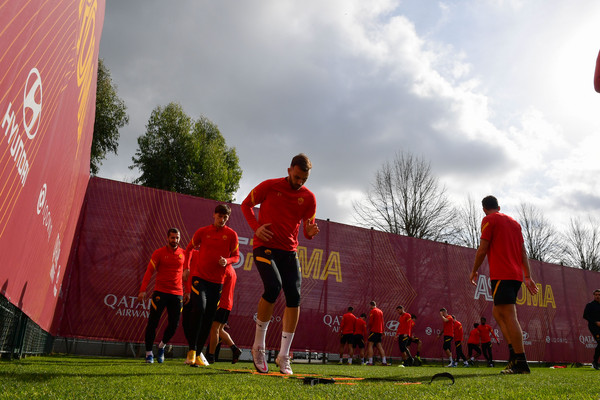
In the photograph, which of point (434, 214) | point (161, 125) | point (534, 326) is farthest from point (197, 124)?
point (534, 326)

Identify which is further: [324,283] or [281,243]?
[324,283]

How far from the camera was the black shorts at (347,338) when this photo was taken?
12.3 meters

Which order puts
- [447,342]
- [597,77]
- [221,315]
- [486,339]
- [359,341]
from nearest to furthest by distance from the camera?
[597,77] < [221,315] < [359,341] < [447,342] < [486,339]

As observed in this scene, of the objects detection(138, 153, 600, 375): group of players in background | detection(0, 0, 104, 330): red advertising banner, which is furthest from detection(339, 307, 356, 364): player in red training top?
detection(0, 0, 104, 330): red advertising banner

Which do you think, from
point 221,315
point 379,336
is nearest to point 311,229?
point 221,315

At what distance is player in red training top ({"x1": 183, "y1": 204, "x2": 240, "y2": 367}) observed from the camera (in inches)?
207

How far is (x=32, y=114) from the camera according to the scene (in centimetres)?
248

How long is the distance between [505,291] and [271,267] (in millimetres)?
2956

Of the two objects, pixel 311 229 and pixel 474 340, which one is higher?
pixel 311 229

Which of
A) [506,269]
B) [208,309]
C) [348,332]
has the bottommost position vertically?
[348,332]

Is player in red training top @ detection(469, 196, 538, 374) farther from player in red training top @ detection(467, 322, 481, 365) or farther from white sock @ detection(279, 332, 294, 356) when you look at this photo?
player in red training top @ detection(467, 322, 481, 365)

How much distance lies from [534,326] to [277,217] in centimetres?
1632

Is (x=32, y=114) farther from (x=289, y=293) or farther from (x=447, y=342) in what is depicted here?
(x=447, y=342)

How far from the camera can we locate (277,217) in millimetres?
4098
